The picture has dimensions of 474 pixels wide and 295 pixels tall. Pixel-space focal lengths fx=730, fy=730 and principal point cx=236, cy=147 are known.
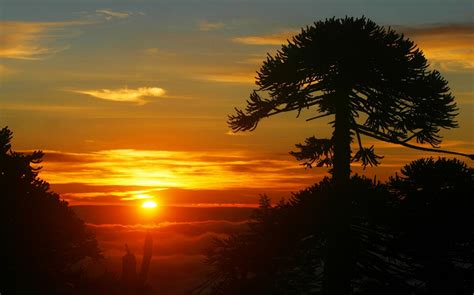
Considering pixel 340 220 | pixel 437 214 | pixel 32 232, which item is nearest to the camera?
pixel 340 220

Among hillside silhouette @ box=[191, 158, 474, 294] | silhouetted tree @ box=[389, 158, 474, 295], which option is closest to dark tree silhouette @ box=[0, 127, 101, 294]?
hillside silhouette @ box=[191, 158, 474, 294]

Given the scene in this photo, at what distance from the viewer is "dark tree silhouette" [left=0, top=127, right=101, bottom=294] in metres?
33.6

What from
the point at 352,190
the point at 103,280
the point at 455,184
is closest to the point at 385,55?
the point at 352,190

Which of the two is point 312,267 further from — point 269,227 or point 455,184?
point 455,184

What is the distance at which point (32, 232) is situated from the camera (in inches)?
1379

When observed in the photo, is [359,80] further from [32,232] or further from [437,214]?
[32,232]

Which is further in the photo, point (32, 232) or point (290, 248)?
point (32, 232)

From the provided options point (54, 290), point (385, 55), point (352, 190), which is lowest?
point (54, 290)

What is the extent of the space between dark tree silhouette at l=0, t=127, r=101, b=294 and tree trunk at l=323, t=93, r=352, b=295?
1811 cm

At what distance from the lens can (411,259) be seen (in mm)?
24391

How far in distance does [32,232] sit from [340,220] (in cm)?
2002

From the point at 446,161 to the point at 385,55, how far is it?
6232 millimetres

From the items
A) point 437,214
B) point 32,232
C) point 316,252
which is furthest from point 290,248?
point 32,232

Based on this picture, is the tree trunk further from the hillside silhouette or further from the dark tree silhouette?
the dark tree silhouette
